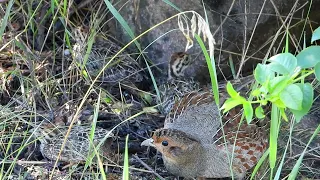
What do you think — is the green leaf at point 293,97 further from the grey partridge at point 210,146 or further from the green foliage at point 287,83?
the grey partridge at point 210,146

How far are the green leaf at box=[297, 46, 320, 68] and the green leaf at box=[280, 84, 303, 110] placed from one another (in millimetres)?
136

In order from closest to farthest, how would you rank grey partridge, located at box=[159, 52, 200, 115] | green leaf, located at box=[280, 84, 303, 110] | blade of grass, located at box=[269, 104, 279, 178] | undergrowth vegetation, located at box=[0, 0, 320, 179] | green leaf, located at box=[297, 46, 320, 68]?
green leaf, located at box=[280, 84, 303, 110] < green leaf, located at box=[297, 46, 320, 68] < blade of grass, located at box=[269, 104, 279, 178] < undergrowth vegetation, located at box=[0, 0, 320, 179] < grey partridge, located at box=[159, 52, 200, 115]

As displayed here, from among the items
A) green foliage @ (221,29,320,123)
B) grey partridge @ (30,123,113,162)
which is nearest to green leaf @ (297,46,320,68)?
green foliage @ (221,29,320,123)

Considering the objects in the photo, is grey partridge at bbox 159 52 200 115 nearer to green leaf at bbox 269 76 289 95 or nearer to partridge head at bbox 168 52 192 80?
partridge head at bbox 168 52 192 80

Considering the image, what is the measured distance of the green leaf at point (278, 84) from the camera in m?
2.11

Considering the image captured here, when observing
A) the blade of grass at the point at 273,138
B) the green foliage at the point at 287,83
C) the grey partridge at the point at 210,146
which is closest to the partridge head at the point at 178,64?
the grey partridge at the point at 210,146

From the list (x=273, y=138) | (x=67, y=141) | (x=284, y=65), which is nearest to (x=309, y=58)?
(x=284, y=65)

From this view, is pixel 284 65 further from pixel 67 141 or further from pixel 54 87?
pixel 54 87

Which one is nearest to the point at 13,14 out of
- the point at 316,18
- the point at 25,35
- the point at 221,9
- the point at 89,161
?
the point at 25,35

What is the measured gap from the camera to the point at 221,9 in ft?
14.8

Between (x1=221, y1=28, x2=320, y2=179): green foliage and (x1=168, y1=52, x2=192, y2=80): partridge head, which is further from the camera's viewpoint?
(x1=168, y1=52, x2=192, y2=80): partridge head

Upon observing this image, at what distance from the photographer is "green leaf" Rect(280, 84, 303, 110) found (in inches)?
81.8

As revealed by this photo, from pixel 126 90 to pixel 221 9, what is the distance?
0.91 meters

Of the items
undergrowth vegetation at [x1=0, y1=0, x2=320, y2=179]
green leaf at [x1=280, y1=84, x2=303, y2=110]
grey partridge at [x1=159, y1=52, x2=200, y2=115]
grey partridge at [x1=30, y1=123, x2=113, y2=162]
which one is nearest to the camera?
green leaf at [x1=280, y1=84, x2=303, y2=110]
